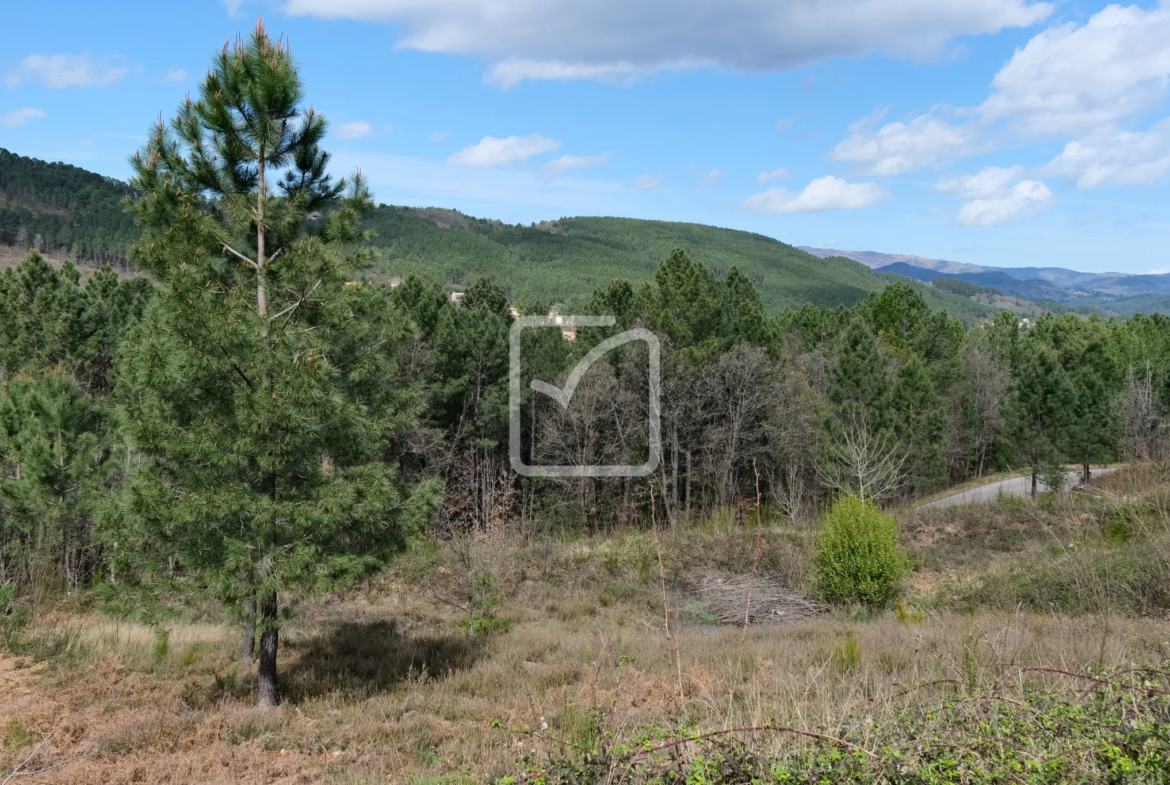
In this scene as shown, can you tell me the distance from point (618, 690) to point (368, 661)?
19.7 ft

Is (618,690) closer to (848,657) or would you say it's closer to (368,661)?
(848,657)

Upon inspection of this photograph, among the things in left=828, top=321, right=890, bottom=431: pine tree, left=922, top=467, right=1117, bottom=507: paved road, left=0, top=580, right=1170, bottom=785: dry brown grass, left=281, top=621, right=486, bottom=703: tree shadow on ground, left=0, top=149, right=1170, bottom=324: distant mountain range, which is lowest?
left=922, top=467, right=1117, bottom=507: paved road

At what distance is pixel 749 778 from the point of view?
3.11 m

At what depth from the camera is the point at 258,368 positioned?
22.9 ft

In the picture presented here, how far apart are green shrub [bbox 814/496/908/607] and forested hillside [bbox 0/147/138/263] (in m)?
78.9

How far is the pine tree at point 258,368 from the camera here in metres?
6.84

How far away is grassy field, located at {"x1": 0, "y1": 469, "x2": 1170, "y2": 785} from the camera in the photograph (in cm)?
328

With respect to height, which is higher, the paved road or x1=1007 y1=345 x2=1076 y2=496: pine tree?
x1=1007 y1=345 x2=1076 y2=496: pine tree

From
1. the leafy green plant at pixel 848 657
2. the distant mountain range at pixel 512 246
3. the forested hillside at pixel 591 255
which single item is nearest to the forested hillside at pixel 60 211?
the distant mountain range at pixel 512 246

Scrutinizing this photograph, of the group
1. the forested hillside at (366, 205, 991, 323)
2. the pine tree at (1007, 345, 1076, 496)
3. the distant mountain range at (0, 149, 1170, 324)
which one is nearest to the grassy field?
the pine tree at (1007, 345, 1076, 496)

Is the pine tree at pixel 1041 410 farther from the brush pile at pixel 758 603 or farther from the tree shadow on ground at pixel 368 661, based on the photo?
the tree shadow on ground at pixel 368 661

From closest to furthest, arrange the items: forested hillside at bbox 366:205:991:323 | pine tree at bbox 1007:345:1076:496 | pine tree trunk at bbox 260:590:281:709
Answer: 1. pine tree trunk at bbox 260:590:281:709
2. pine tree at bbox 1007:345:1076:496
3. forested hillside at bbox 366:205:991:323

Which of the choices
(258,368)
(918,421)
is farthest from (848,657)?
(918,421)

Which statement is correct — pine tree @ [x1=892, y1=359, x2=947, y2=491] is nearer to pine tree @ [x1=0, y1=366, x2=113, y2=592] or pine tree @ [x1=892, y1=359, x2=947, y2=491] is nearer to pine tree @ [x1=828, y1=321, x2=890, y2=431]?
pine tree @ [x1=828, y1=321, x2=890, y2=431]
